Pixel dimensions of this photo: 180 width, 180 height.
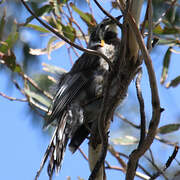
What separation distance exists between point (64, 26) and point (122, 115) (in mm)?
1009

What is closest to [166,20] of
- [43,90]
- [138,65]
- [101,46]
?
[101,46]

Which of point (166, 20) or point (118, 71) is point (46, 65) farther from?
point (118, 71)

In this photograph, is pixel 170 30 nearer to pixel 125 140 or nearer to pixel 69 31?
pixel 69 31

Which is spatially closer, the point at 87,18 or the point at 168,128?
the point at 168,128

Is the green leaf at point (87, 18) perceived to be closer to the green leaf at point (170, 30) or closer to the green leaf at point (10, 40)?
the green leaf at point (10, 40)

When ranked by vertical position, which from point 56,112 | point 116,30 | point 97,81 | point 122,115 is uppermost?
point 116,30

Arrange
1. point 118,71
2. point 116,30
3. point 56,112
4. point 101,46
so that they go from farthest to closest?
point 116,30
point 101,46
point 56,112
point 118,71

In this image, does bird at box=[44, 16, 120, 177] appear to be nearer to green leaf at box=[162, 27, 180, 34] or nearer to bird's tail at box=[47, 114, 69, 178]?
bird's tail at box=[47, 114, 69, 178]

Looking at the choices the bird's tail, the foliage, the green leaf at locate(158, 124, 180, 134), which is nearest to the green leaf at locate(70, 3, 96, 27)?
the foliage

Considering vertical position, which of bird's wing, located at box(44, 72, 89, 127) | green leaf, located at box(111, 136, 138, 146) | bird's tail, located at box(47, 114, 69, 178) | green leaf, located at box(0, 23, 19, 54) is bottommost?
green leaf, located at box(111, 136, 138, 146)

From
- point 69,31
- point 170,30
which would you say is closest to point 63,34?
point 69,31

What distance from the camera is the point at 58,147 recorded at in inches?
107

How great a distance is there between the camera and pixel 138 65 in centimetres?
217

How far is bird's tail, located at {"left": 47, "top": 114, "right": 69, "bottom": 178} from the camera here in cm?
258
